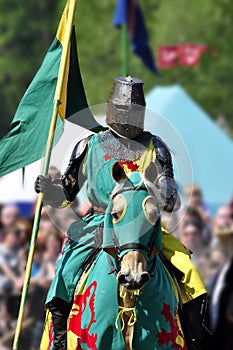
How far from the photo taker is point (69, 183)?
30.1 feet

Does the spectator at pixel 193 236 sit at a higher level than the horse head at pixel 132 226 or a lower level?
lower

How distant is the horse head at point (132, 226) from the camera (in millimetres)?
7926

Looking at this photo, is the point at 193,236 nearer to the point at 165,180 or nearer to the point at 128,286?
the point at 165,180

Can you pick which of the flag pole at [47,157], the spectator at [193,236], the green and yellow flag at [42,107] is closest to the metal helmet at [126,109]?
the flag pole at [47,157]

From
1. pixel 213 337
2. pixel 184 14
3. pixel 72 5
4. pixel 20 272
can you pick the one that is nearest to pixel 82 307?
pixel 213 337

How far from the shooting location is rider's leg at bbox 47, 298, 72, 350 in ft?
29.4

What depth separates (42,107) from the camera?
1038 centimetres

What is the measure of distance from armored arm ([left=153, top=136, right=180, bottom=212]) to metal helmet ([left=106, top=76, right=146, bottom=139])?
0.19 metres

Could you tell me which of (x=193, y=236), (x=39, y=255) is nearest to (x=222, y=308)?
(x=193, y=236)

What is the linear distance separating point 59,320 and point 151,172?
3.97 ft

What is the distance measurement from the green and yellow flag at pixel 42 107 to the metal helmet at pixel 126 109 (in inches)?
38.1

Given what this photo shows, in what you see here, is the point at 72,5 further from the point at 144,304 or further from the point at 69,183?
the point at 144,304

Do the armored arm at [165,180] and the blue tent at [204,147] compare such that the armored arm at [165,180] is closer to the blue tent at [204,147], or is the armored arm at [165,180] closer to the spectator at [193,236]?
the spectator at [193,236]

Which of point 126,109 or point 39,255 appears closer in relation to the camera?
point 126,109
